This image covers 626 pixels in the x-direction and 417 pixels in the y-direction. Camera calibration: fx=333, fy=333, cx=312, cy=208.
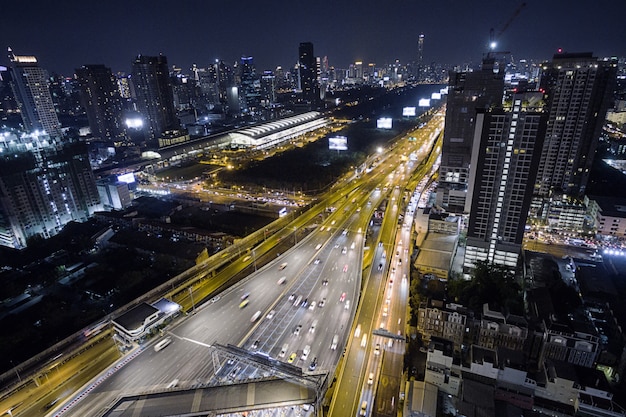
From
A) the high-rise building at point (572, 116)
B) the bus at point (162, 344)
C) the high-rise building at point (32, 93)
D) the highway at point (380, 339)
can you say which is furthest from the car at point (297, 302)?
the high-rise building at point (32, 93)

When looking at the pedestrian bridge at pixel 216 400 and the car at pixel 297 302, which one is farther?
the car at pixel 297 302

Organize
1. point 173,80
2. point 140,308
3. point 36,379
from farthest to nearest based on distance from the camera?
point 173,80
point 140,308
point 36,379

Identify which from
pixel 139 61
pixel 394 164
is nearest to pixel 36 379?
pixel 394 164

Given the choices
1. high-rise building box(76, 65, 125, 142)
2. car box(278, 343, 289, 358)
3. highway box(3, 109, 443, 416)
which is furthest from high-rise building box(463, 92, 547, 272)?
high-rise building box(76, 65, 125, 142)

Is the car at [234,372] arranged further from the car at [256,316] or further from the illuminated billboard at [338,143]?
the illuminated billboard at [338,143]

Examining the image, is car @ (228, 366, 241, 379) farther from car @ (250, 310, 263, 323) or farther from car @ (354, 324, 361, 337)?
car @ (354, 324, 361, 337)

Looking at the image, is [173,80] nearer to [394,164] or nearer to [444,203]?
[394,164]

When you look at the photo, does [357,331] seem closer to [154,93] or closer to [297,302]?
[297,302]
